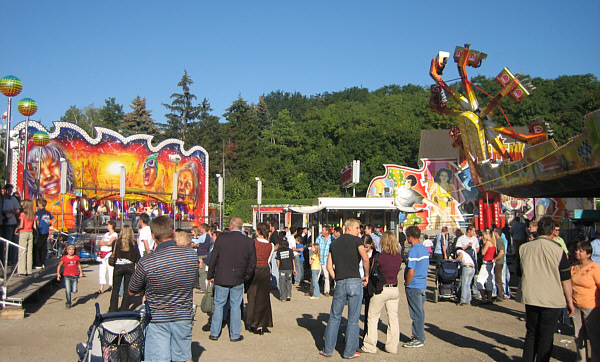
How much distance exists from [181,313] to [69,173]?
87.3 feet

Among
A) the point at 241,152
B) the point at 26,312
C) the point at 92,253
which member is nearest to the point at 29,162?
the point at 92,253

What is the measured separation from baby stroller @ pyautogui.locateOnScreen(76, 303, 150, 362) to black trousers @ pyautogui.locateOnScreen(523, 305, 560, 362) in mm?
4309

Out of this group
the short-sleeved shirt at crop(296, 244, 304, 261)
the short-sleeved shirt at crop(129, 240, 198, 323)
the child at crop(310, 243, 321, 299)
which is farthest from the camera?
the short-sleeved shirt at crop(296, 244, 304, 261)

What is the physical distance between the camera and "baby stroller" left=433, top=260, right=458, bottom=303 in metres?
12.0

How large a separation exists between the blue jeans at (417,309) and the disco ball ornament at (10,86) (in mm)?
12697

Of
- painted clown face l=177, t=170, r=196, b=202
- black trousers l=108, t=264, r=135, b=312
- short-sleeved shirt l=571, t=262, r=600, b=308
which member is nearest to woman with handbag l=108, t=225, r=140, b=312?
black trousers l=108, t=264, r=135, b=312

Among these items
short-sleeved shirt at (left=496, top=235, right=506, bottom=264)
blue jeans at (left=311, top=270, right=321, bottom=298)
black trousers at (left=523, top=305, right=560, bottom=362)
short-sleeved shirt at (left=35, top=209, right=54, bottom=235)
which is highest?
short-sleeved shirt at (left=35, top=209, right=54, bottom=235)

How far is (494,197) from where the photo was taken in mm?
30609

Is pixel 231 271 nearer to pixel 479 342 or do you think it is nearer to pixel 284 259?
pixel 479 342

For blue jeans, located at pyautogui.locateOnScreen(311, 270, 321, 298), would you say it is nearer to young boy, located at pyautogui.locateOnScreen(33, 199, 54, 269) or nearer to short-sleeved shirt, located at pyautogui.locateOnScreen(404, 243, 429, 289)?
short-sleeved shirt, located at pyautogui.locateOnScreen(404, 243, 429, 289)

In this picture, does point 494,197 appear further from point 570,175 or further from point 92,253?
point 92,253

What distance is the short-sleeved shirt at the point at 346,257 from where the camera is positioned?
7.09m

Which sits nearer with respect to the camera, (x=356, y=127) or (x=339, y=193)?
(x=339, y=193)

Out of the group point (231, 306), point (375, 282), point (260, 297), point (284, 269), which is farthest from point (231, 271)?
point (284, 269)
